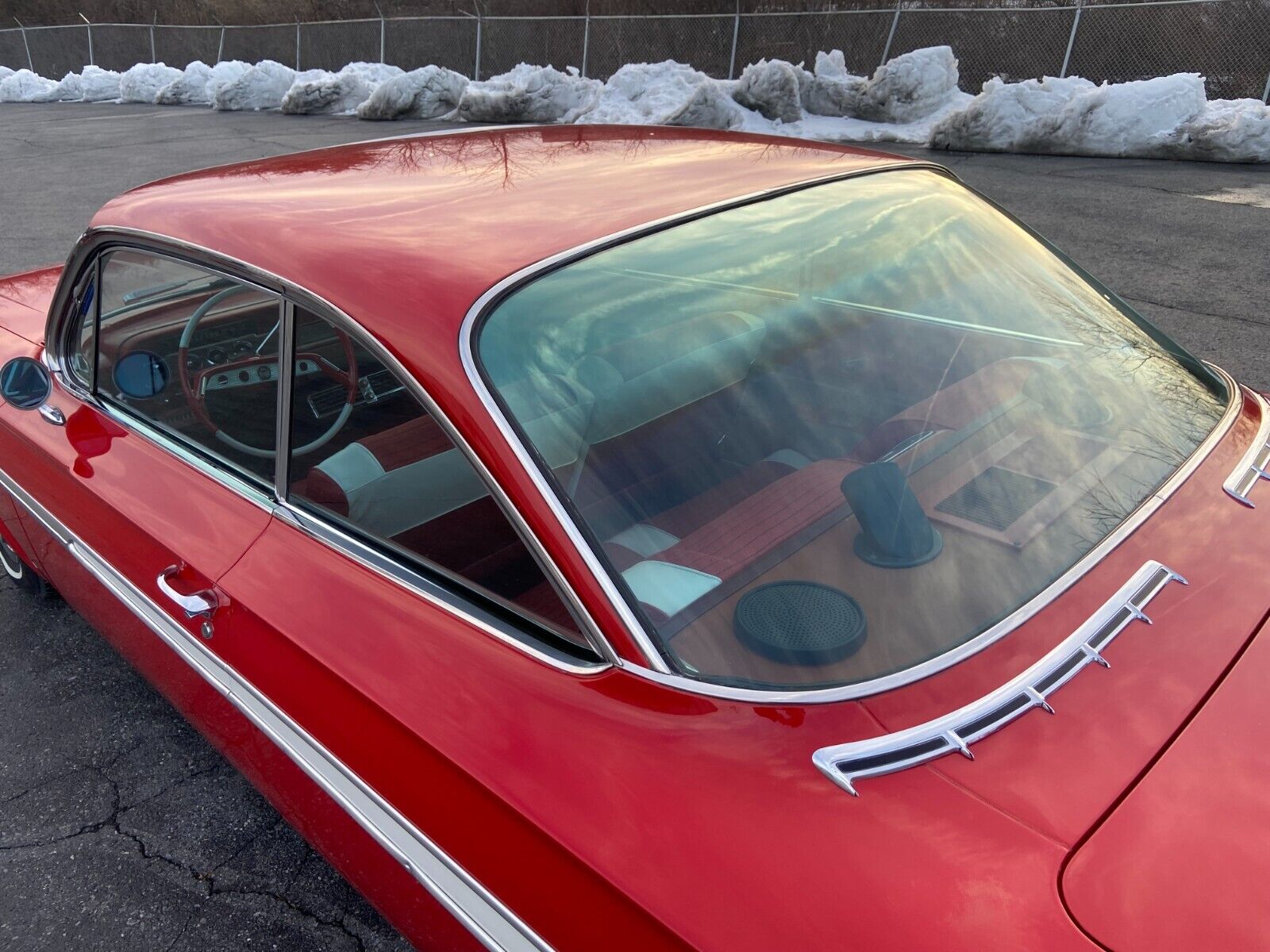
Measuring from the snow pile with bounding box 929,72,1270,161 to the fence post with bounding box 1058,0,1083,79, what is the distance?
2438mm

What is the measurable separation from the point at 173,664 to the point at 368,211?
1125mm

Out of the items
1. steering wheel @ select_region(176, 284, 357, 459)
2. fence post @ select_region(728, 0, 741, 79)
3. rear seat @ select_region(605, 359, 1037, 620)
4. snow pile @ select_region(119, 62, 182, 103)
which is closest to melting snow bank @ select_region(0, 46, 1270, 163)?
fence post @ select_region(728, 0, 741, 79)

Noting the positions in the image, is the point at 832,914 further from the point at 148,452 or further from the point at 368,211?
the point at 148,452

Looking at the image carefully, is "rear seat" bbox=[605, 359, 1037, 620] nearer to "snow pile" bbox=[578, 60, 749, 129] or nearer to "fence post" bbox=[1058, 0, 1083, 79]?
"snow pile" bbox=[578, 60, 749, 129]

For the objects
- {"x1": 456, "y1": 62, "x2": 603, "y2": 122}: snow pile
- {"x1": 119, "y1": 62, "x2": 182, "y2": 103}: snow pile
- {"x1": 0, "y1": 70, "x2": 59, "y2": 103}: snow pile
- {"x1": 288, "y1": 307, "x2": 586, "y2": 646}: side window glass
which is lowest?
{"x1": 0, "y1": 70, "x2": 59, "y2": 103}: snow pile

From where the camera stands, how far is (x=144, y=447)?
2246 mm

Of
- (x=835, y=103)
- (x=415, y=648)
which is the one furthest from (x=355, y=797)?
(x=835, y=103)

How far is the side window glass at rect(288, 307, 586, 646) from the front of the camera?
1553mm

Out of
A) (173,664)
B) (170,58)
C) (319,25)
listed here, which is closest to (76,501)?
(173,664)

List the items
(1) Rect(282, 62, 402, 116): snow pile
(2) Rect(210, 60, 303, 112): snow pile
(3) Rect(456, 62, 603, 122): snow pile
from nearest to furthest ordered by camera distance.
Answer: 1. (3) Rect(456, 62, 603, 122): snow pile
2. (1) Rect(282, 62, 402, 116): snow pile
3. (2) Rect(210, 60, 303, 112): snow pile

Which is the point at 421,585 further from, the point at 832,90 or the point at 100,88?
Answer: the point at 100,88

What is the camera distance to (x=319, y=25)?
71.6 feet

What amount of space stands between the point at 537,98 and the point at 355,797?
1527 cm

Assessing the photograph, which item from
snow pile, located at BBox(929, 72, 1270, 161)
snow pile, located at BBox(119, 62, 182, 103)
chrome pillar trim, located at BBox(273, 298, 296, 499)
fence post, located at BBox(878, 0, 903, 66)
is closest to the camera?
chrome pillar trim, located at BBox(273, 298, 296, 499)
